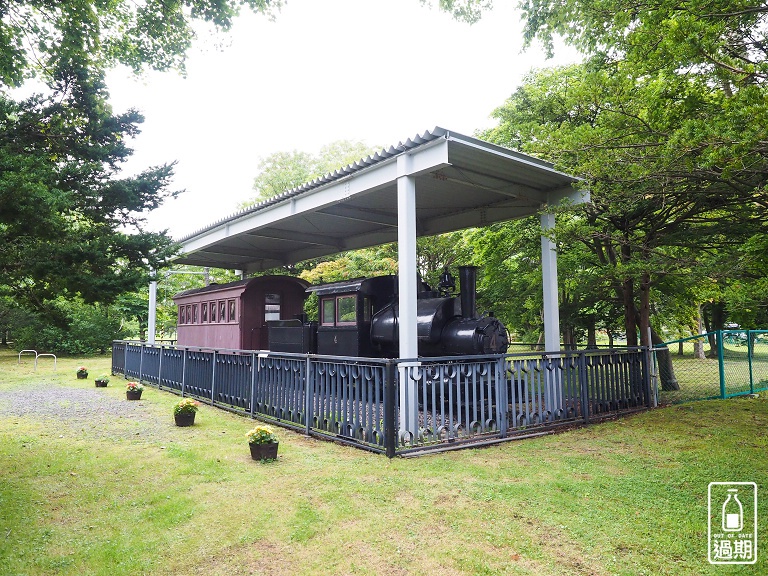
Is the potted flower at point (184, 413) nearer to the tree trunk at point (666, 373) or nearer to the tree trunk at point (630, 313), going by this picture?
the tree trunk at point (630, 313)

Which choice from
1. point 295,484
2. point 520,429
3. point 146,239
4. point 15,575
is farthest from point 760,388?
point 15,575

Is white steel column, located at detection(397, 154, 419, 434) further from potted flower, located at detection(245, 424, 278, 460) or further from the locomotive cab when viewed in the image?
the locomotive cab

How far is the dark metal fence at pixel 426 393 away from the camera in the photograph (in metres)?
6.29

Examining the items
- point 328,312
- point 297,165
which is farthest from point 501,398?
point 297,165

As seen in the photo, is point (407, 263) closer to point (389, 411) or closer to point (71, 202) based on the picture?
point (389, 411)

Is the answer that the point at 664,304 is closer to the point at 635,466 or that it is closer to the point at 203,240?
the point at 635,466

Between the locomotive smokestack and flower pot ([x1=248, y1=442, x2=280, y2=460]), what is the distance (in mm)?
4354

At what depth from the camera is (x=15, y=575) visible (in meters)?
3.17

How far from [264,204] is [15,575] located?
26.1 feet

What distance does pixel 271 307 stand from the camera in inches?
540

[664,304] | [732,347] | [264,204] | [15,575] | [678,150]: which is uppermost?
[264,204]

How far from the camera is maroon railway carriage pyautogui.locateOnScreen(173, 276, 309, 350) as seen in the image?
13.1m

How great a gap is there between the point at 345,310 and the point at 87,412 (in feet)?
17.0

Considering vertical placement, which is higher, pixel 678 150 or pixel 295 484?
pixel 678 150
